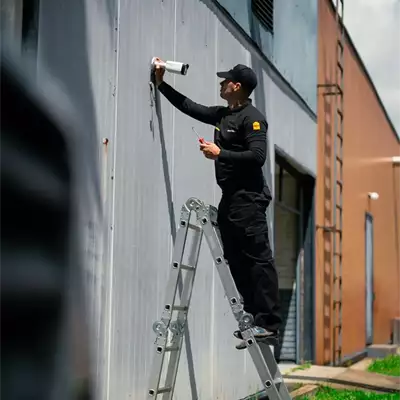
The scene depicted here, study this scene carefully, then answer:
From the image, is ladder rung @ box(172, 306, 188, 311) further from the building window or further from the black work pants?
the building window

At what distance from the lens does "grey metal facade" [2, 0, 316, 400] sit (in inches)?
176

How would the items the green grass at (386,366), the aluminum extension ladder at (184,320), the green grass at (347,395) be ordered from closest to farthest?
the aluminum extension ladder at (184,320), the green grass at (347,395), the green grass at (386,366)

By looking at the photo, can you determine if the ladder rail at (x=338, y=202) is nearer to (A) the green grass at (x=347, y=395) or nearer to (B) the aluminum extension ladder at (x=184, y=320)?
(A) the green grass at (x=347, y=395)

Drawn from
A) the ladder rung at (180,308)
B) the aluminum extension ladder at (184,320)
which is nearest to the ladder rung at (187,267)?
the aluminum extension ladder at (184,320)

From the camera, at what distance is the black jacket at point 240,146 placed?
4938mm

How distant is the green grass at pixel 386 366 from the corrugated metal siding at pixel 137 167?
204 inches

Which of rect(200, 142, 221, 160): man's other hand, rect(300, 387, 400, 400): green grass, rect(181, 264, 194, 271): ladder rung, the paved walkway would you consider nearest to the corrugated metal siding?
rect(181, 264, 194, 271): ladder rung

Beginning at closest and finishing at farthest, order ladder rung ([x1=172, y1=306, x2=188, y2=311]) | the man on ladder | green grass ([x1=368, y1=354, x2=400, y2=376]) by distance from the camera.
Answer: the man on ladder < ladder rung ([x1=172, y1=306, x2=188, y2=311]) < green grass ([x1=368, y1=354, x2=400, y2=376])

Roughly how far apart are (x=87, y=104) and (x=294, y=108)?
5429mm

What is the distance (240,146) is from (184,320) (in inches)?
45.3

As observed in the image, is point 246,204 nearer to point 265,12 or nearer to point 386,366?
point 265,12

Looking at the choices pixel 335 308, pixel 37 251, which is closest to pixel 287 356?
pixel 335 308

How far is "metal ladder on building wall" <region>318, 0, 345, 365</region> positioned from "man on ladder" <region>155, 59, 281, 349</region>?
624 cm

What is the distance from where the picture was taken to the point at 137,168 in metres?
5.09
